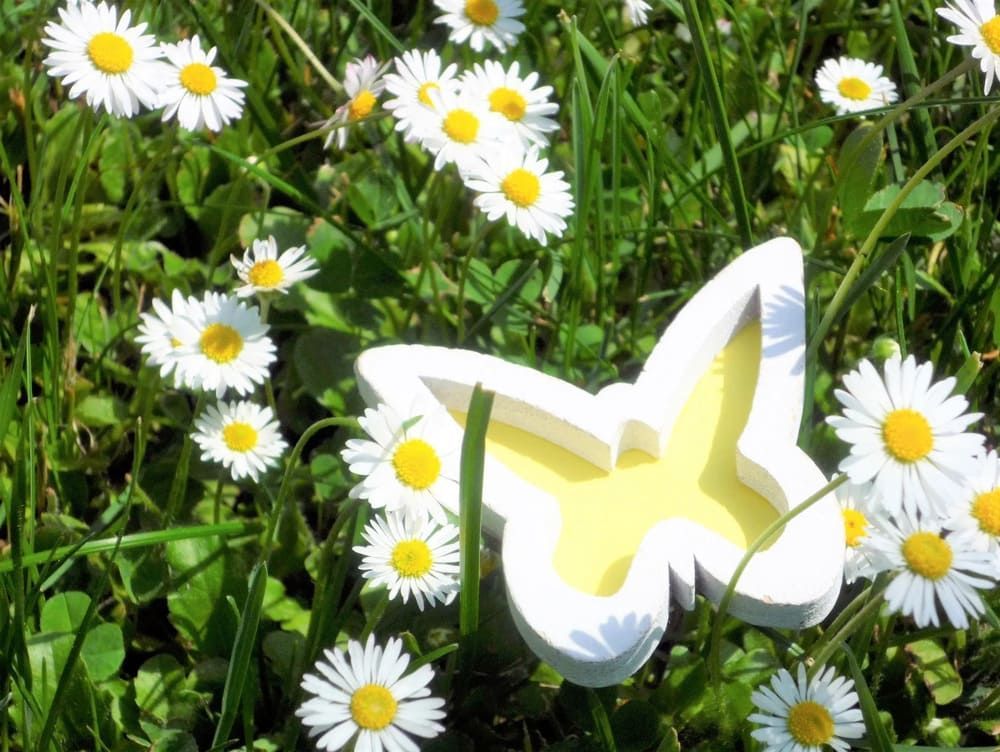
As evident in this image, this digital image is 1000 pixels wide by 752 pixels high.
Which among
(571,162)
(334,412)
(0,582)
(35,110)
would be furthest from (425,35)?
(0,582)

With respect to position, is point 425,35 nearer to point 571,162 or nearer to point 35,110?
point 571,162

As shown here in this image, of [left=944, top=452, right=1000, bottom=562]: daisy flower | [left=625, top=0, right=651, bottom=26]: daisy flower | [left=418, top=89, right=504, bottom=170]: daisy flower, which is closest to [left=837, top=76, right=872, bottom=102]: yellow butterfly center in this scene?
[left=625, top=0, right=651, bottom=26]: daisy flower

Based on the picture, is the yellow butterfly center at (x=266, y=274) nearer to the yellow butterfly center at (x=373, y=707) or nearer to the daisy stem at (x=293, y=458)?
the daisy stem at (x=293, y=458)

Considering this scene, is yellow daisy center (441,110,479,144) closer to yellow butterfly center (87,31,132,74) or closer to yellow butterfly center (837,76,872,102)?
yellow butterfly center (87,31,132,74)

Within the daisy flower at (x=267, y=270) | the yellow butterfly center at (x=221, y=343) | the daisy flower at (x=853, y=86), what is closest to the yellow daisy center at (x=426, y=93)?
the daisy flower at (x=267, y=270)

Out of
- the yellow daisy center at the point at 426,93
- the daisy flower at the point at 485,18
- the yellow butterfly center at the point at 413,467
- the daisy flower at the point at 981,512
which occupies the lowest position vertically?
the yellow butterfly center at the point at 413,467

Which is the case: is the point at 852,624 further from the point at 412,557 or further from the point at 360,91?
the point at 360,91

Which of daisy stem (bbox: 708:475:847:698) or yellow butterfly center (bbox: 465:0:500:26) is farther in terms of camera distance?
yellow butterfly center (bbox: 465:0:500:26)
